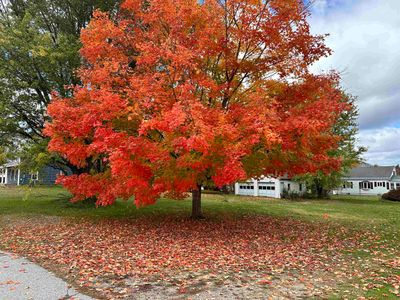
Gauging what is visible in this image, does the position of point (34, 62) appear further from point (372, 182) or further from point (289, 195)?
point (372, 182)

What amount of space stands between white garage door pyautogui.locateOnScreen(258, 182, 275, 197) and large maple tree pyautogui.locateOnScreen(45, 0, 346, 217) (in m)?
22.9

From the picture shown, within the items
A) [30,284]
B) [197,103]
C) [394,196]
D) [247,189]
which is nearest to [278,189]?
[247,189]

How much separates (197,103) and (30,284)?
19.2ft

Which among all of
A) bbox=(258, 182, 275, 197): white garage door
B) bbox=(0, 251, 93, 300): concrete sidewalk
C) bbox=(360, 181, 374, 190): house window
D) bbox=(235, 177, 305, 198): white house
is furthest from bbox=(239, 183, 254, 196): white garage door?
bbox=(360, 181, 374, 190): house window

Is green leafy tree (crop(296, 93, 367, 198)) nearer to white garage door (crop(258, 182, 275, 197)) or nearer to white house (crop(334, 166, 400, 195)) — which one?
white garage door (crop(258, 182, 275, 197))

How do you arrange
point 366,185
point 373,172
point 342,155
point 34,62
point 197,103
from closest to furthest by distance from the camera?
point 197,103, point 34,62, point 342,155, point 366,185, point 373,172

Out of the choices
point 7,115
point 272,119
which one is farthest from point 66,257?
point 7,115

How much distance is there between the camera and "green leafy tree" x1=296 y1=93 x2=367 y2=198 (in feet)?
107

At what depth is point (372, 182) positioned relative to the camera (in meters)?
58.4

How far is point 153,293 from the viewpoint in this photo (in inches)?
238

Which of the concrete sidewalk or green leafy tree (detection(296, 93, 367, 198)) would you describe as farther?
green leafy tree (detection(296, 93, 367, 198))

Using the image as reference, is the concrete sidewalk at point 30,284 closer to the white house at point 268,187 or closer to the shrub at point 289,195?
the white house at point 268,187

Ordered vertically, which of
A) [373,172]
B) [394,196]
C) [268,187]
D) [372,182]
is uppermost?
[373,172]

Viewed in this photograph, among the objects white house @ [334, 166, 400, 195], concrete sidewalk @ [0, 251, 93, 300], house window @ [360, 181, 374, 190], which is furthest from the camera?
house window @ [360, 181, 374, 190]
